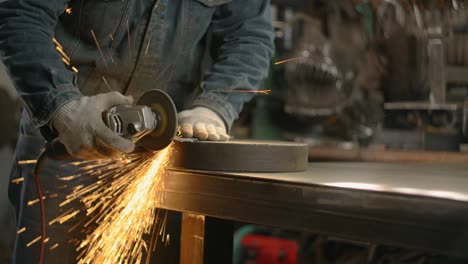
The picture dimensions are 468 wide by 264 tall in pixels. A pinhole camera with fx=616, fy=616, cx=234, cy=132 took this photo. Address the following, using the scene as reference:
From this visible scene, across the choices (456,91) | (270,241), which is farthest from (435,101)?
(270,241)

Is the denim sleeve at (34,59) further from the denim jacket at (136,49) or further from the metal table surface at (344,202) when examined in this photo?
the metal table surface at (344,202)

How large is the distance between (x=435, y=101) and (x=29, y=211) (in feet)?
7.13

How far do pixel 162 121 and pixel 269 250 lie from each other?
176 centimetres

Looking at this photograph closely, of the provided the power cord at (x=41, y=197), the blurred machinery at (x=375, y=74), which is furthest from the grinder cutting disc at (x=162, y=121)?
the blurred machinery at (x=375, y=74)

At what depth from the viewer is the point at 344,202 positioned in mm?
1012

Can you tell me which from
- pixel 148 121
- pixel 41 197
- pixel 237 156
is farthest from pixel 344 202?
pixel 41 197

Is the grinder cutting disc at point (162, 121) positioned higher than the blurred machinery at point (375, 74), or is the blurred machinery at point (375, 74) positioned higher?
the blurred machinery at point (375, 74)

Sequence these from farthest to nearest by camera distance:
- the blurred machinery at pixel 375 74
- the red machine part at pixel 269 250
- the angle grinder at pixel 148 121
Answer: the blurred machinery at pixel 375 74 → the red machine part at pixel 269 250 → the angle grinder at pixel 148 121

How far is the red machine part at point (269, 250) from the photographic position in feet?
9.50

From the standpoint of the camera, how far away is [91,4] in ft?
5.40

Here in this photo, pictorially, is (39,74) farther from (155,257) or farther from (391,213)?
(391,213)

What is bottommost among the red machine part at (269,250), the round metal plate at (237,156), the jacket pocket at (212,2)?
the red machine part at (269,250)

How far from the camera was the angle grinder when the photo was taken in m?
1.26

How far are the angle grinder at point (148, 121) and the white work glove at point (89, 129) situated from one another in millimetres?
20
